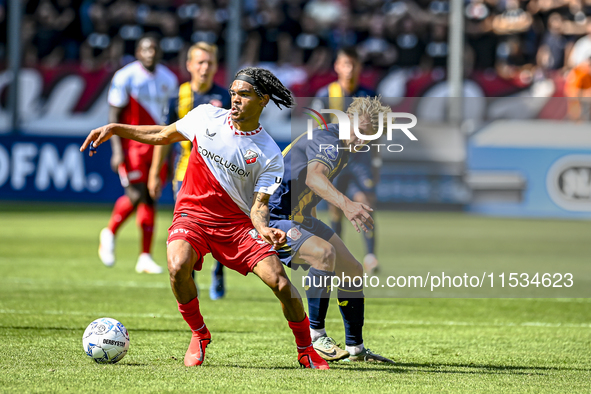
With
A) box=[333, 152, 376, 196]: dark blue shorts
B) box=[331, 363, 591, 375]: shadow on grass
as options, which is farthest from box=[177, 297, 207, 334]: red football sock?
box=[333, 152, 376, 196]: dark blue shorts

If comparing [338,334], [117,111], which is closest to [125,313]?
[338,334]

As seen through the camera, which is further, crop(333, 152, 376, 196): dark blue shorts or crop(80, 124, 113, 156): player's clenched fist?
crop(333, 152, 376, 196): dark blue shorts

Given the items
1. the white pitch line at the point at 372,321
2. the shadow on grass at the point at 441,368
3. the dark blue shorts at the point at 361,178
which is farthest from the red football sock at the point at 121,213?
the shadow on grass at the point at 441,368

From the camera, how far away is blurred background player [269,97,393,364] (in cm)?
530

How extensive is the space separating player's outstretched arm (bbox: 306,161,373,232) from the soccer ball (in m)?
1.49

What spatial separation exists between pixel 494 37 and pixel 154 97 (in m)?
11.7

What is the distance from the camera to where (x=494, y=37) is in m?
19.3

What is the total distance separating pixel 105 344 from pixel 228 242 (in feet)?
2.97

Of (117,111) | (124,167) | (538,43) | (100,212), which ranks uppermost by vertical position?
(538,43)

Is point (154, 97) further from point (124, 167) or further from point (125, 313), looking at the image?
point (125, 313)

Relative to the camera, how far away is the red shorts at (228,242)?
4949 mm

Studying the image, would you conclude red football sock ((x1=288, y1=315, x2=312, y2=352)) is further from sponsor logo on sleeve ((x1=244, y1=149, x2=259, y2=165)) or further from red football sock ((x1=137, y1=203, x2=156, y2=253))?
red football sock ((x1=137, y1=203, x2=156, y2=253))

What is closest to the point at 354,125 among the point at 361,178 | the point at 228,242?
the point at 228,242

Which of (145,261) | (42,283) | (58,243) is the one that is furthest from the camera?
(58,243)
